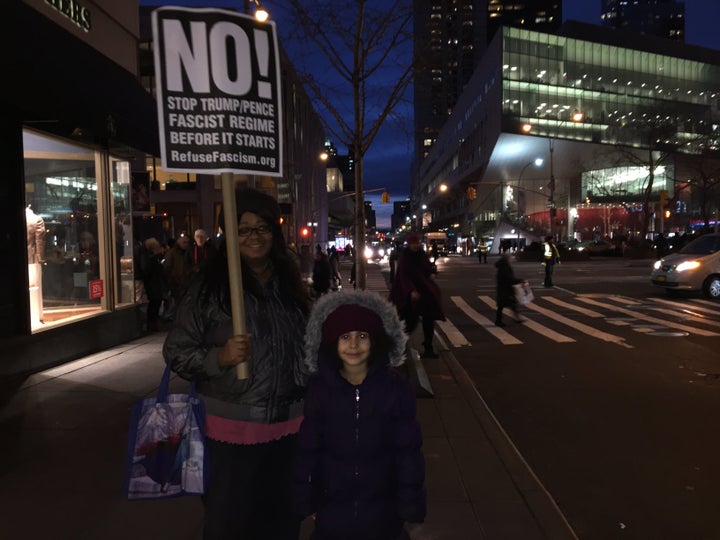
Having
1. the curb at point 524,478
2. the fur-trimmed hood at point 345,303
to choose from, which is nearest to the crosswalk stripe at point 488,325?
the curb at point 524,478

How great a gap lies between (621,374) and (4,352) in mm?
8524

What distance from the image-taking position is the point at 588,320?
46.3ft

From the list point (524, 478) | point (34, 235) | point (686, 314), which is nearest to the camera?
point (524, 478)

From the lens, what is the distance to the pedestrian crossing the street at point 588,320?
12.0 meters

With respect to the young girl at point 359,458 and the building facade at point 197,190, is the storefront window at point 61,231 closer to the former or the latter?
the building facade at point 197,190

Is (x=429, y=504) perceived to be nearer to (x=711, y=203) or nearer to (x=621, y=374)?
(x=621, y=374)

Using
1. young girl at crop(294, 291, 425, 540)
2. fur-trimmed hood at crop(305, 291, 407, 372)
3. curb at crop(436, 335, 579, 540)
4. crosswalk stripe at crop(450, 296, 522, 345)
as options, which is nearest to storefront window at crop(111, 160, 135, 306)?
curb at crop(436, 335, 579, 540)

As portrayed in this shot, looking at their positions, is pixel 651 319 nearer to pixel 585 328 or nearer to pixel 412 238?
pixel 585 328

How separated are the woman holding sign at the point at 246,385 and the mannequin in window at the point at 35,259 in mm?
7018

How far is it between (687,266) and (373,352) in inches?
686

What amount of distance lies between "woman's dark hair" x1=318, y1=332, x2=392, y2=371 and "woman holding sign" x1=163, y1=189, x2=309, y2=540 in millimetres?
126

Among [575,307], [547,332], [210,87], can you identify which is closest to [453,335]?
[547,332]

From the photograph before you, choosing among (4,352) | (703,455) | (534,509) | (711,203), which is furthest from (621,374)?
(711,203)

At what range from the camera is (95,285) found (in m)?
10.3
